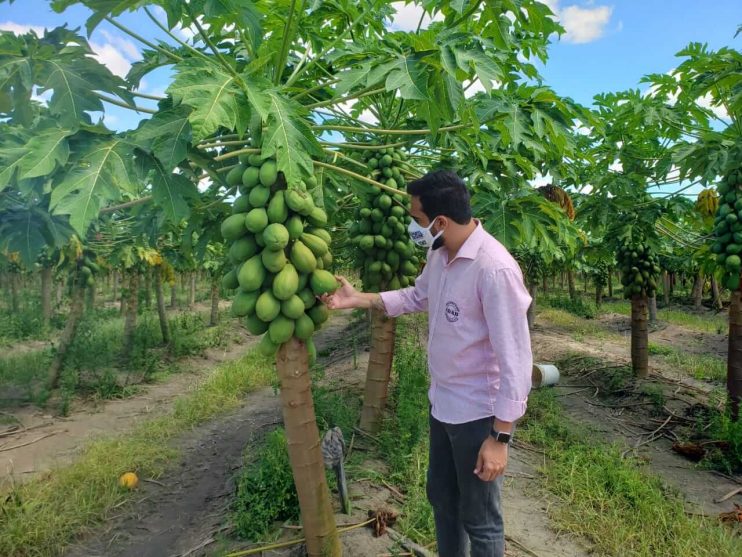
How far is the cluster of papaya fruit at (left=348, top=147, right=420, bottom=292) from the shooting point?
13.0 ft

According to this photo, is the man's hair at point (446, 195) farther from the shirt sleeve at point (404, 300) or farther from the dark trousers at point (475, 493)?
the dark trousers at point (475, 493)

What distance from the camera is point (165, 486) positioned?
4613 mm

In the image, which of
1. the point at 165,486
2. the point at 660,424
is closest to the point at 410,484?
the point at 165,486

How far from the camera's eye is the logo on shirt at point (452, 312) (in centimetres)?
218

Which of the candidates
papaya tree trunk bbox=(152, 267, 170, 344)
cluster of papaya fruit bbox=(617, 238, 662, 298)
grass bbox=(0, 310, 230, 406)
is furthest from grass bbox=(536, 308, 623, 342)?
papaya tree trunk bbox=(152, 267, 170, 344)

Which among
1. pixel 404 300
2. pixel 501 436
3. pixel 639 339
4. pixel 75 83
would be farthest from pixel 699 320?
pixel 75 83

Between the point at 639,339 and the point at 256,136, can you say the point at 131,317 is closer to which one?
the point at 256,136

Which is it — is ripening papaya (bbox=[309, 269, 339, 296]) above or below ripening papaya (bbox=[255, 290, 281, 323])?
above

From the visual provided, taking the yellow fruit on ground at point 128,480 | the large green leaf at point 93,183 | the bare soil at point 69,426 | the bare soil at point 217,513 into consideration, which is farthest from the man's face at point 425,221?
the bare soil at point 69,426

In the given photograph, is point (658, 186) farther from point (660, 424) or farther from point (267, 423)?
point (267, 423)

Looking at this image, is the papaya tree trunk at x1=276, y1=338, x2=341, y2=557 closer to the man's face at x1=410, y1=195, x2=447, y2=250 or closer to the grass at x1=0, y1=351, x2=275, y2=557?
the man's face at x1=410, y1=195, x2=447, y2=250

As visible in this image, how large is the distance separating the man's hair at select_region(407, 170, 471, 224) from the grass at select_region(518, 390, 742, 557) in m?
2.67

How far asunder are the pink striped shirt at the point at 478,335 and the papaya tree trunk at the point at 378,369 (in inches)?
81.3

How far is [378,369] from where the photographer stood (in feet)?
15.0
